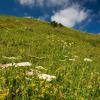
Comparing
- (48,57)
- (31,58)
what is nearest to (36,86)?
(31,58)

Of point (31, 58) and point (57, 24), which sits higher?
point (57, 24)

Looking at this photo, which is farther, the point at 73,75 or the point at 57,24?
the point at 57,24

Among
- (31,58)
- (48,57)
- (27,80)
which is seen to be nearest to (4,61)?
(31,58)

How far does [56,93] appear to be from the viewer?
10023mm

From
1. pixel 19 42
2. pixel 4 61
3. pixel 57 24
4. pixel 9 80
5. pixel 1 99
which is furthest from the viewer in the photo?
pixel 57 24

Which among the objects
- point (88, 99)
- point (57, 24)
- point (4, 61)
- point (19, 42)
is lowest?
point (88, 99)

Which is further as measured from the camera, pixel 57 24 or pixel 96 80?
pixel 57 24

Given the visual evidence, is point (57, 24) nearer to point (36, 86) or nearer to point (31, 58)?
point (31, 58)

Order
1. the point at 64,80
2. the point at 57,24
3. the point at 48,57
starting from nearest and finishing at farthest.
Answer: the point at 64,80 → the point at 48,57 → the point at 57,24

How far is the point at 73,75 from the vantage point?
15.9 m

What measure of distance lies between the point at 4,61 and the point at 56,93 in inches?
303

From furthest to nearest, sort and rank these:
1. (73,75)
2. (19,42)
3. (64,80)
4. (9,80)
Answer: (19,42) → (73,75) → (64,80) → (9,80)

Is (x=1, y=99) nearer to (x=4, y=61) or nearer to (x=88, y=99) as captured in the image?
(x=88, y=99)

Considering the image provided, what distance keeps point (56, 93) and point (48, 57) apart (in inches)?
443
